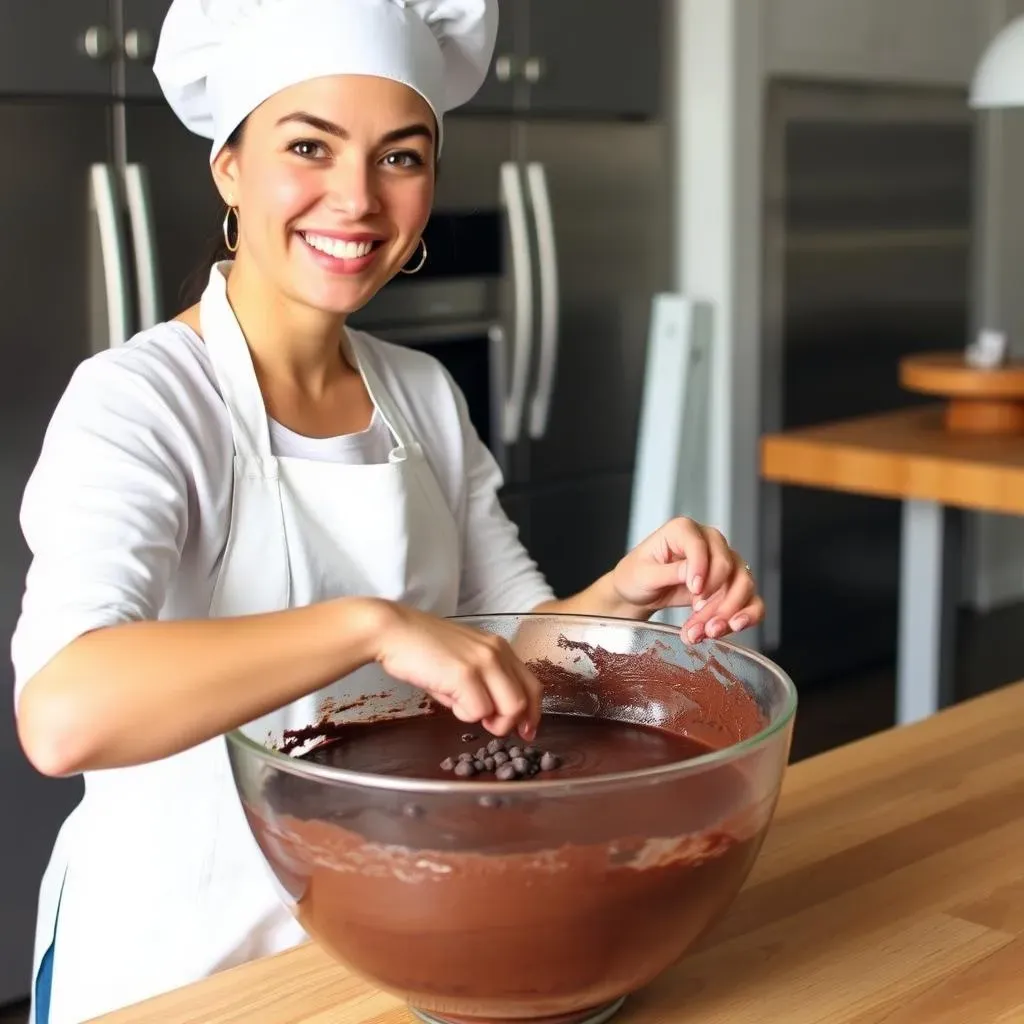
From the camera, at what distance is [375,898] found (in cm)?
80

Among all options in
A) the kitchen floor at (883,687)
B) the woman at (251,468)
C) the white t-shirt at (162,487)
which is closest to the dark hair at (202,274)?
the woman at (251,468)

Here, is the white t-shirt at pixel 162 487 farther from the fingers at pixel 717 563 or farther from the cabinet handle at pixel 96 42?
the cabinet handle at pixel 96 42

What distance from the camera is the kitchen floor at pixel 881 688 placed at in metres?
3.58

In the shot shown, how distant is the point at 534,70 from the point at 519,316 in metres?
A: 0.47

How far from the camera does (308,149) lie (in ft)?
4.13

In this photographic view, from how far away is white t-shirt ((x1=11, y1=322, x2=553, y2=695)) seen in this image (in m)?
1.02

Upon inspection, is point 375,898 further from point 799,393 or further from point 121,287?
point 799,393

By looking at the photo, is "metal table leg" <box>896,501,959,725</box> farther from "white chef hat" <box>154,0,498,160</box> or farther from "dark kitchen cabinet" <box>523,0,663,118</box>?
"white chef hat" <box>154,0,498,160</box>

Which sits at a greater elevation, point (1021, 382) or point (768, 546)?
point (1021, 382)

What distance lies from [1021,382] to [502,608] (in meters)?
1.79

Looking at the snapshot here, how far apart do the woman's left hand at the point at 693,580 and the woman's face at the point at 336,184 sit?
328 mm

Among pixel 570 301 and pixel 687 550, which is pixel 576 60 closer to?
pixel 570 301

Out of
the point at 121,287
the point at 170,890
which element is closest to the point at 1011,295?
the point at 121,287

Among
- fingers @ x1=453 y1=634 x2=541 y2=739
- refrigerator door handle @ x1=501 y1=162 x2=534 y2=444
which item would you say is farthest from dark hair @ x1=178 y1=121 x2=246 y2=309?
refrigerator door handle @ x1=501 y1=162 x2=534 y2=444
